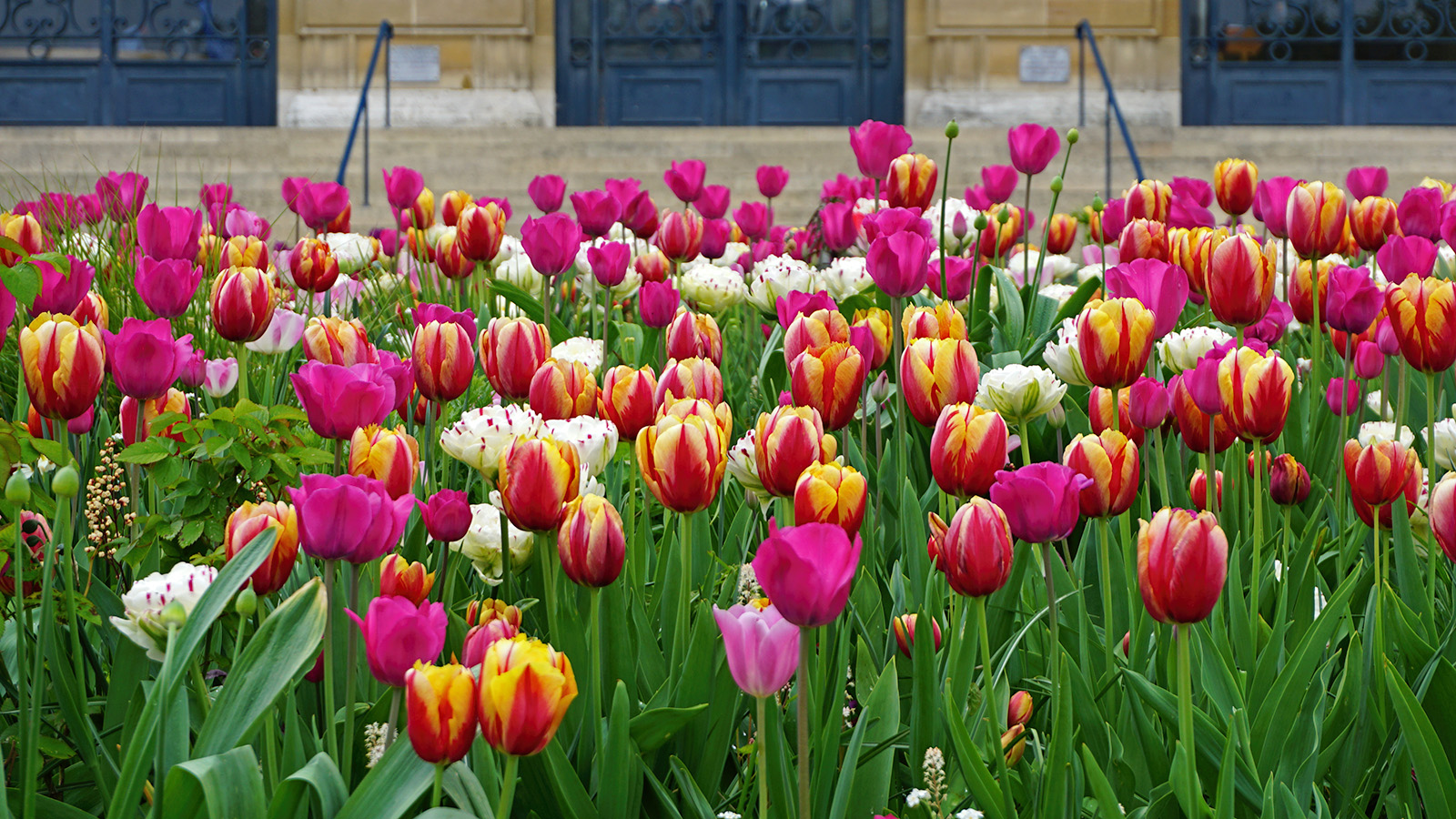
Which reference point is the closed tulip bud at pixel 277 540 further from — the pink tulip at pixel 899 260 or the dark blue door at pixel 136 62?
the dark blue door at pixel 136 62

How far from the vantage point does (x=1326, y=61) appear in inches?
512

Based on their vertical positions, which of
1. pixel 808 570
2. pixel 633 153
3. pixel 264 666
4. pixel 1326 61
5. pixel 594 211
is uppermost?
pixel 1326 61

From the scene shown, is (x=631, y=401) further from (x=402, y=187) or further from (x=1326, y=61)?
(x=1326, y=61)

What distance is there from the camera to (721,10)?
1288 centimetres

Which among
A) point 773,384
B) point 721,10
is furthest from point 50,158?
point 773,384

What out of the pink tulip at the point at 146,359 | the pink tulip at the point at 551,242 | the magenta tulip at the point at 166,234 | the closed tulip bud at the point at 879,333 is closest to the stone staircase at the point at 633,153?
the pink tulip at the point at 551,242

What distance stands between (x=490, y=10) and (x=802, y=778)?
41.1 ft

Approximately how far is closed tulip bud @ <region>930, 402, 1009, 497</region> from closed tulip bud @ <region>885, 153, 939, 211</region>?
4.40 feet

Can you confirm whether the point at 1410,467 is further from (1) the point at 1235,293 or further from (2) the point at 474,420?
(2) the point at 474,420

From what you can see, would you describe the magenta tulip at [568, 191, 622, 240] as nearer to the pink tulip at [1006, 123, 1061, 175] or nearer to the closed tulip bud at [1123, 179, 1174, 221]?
the pink tulip at [1006, 123, 1061, 175]

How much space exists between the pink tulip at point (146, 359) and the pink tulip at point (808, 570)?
32.7 inches

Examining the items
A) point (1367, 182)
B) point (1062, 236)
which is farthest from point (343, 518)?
point (1367, 182)

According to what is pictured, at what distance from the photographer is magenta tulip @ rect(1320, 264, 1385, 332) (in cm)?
184

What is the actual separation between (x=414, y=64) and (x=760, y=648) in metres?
12.4
